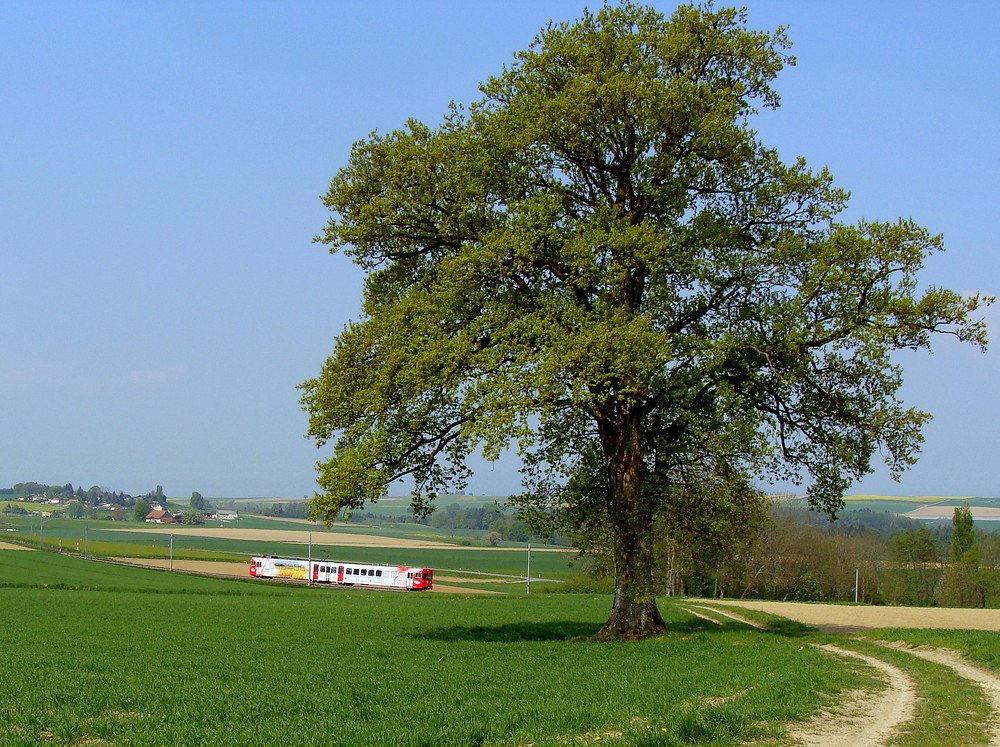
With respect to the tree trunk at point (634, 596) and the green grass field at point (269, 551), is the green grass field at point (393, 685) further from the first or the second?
the green grass field at point (269, 551)

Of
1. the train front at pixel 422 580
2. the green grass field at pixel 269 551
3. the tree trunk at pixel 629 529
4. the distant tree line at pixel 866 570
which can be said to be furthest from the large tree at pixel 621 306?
the green grass field at pixel 269 551

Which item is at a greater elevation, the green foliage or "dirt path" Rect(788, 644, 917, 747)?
"dirt path" Rect(788, 644, 917, 747)

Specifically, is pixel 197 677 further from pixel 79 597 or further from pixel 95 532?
pixel 95 532

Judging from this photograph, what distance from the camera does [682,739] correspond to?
32.5 ft

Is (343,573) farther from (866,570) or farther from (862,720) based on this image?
(862,720)

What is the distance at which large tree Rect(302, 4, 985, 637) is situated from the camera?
2191cm

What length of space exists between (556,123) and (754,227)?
6.37m

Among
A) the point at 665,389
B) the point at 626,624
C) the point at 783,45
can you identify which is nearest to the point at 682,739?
the point at 665,389

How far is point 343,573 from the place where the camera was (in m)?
95.2

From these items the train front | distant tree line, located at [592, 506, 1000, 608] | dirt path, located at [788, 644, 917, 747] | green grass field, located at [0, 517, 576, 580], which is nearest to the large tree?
dirt path, located at [788, 644, 917, 747]

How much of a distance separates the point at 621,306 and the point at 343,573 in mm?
77977

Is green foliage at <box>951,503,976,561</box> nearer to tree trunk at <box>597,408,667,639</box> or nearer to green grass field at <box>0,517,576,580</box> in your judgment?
green grass field at <box>0,517,576,580</box>

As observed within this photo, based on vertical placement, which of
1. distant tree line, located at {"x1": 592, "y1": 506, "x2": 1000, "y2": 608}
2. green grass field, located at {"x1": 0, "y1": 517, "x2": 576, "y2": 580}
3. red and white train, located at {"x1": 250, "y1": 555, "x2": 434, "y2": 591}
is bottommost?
green grass field, located at {"x1": 0, "y1": 517, "x2": 576, "y2": 580}

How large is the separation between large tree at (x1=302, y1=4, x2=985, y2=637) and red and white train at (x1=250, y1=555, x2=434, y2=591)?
6609 cm
